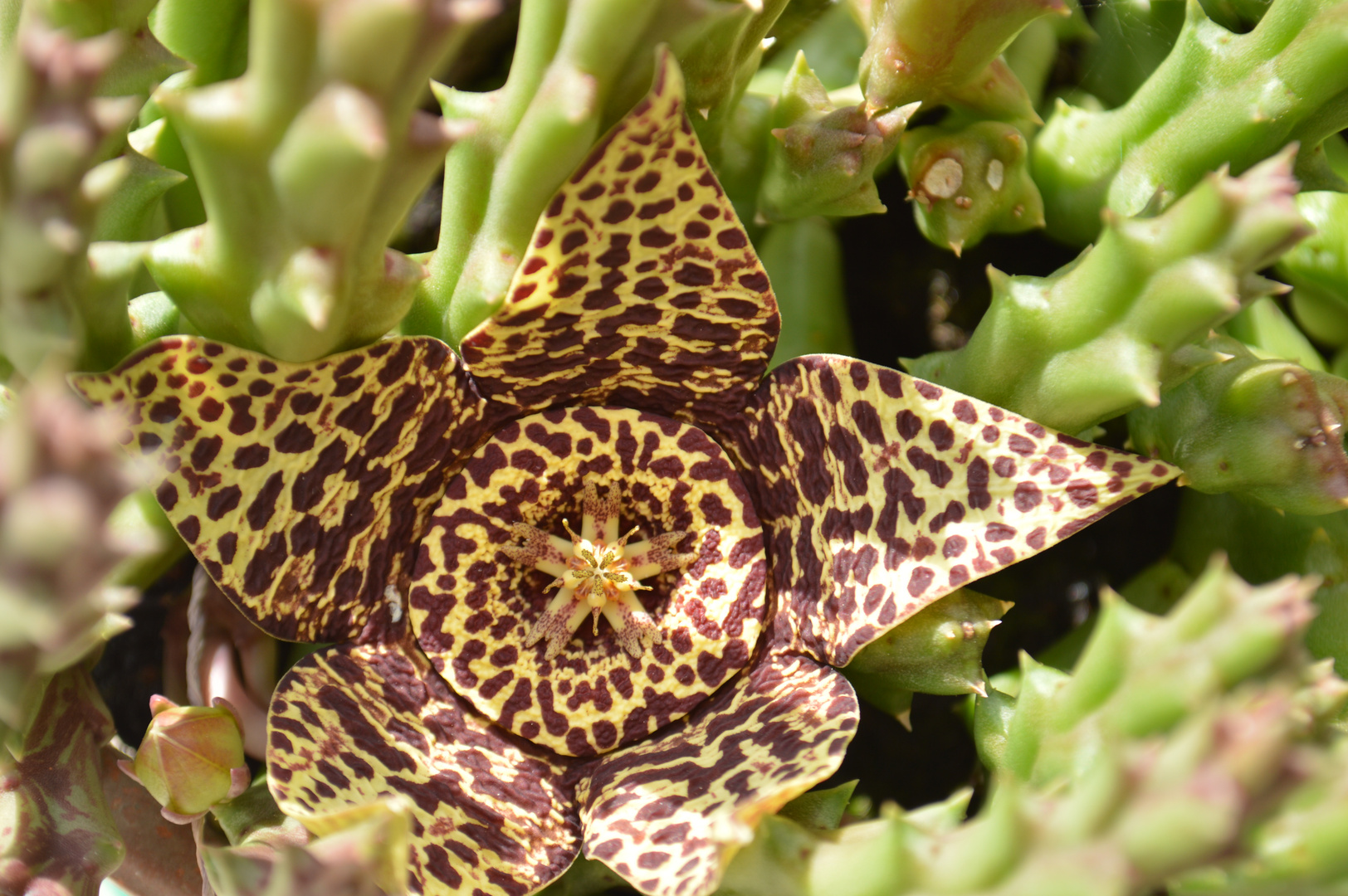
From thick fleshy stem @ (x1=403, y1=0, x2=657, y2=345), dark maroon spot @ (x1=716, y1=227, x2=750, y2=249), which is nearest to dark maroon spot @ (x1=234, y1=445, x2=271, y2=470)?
thick fleshy stem @ (x1=403, y1=0, x2=657, y2=345)

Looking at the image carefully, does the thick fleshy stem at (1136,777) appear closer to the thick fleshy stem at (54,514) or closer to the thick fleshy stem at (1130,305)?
the thick fleshy stem at (1130,305)

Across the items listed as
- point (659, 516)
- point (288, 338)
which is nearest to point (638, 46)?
point (288, 338)

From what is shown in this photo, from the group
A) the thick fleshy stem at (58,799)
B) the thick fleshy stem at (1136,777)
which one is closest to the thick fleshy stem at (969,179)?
the thick fleshy stem at (1136,777)

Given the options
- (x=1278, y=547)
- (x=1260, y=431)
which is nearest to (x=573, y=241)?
(x=1260, y=431)

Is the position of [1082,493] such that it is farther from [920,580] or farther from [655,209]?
[655,209]

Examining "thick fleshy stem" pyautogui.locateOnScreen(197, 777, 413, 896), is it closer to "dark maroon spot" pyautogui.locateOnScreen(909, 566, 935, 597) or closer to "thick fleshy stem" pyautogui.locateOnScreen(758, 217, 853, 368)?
"dark maroon spot" pyautogui.locateOnScreen(909, 566, 935, 597)

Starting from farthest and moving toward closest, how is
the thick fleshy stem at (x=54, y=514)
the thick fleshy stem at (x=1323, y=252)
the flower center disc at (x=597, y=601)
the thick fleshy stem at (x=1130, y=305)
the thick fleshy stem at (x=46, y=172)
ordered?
the thick fleshy stem at (x=1323, y=252)
the flower center disc at (x=597, y=601)
the thick fleshy stem at (x=1130, y=305)
the thick fleshy stem at (x=46, y=172)
the thick fleshy stem at (x=54, y=514)
